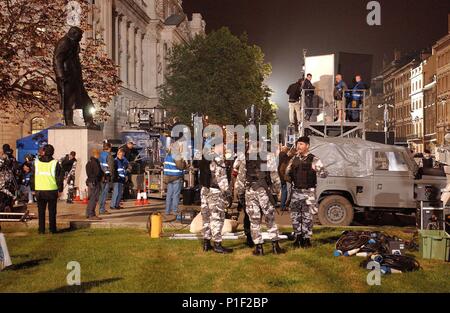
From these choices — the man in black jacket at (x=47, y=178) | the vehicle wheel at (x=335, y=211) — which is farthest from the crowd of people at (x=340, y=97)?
the man in black jacket at (x=47, y=178)

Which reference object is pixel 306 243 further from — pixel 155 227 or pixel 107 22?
pixel 107 22

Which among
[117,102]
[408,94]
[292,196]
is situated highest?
[408,94]

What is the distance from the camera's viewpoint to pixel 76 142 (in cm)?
1708

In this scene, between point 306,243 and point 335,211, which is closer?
point 306,243

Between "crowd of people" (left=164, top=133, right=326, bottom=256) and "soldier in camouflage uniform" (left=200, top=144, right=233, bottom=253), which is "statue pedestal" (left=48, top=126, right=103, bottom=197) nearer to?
"crowd of people" (left=164, top=133, right=326, bottom=256)

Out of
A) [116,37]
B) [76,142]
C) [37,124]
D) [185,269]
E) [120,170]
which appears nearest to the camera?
[185,269]

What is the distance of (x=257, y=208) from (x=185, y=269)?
175cm

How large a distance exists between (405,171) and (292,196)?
443 centimetres

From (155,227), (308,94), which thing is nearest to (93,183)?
(155,227)

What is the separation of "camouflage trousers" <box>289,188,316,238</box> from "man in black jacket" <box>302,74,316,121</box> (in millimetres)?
10603

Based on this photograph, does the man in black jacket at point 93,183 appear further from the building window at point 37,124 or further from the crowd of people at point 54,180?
the building window at point 37,124

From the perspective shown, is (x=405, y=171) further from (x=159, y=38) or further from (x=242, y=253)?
(x=159, y=38)

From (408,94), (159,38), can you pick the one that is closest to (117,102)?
(159,38)

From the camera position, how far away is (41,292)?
752 centimetres
